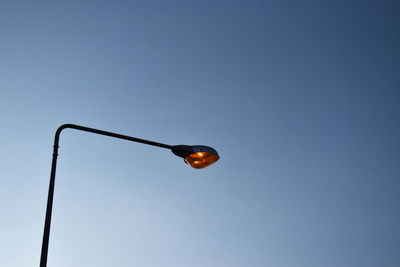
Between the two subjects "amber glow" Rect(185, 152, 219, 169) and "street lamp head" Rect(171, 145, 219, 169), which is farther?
"amber glow" Rect(185, 152, 219, 169)

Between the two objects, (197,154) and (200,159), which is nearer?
(197,154)

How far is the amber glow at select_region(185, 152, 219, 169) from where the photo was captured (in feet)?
26.0

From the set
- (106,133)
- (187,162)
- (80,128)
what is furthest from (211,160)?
(80,128)

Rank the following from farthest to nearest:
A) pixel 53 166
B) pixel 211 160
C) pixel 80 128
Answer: pixel 211 160 → pixel 80 128 → pixel 53 166

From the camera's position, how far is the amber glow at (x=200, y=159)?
791 centimetres

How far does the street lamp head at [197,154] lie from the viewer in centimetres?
781

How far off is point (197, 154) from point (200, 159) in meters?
A: 0.19

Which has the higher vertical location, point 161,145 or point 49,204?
point 161,145

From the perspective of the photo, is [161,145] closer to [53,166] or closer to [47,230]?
[53,166]

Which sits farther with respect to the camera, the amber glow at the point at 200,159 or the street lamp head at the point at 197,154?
the amber glow at the point at 200,159

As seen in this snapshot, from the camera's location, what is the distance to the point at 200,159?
8.02m

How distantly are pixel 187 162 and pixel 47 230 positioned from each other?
3439mm

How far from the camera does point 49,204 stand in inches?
224

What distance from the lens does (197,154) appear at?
310 inches
